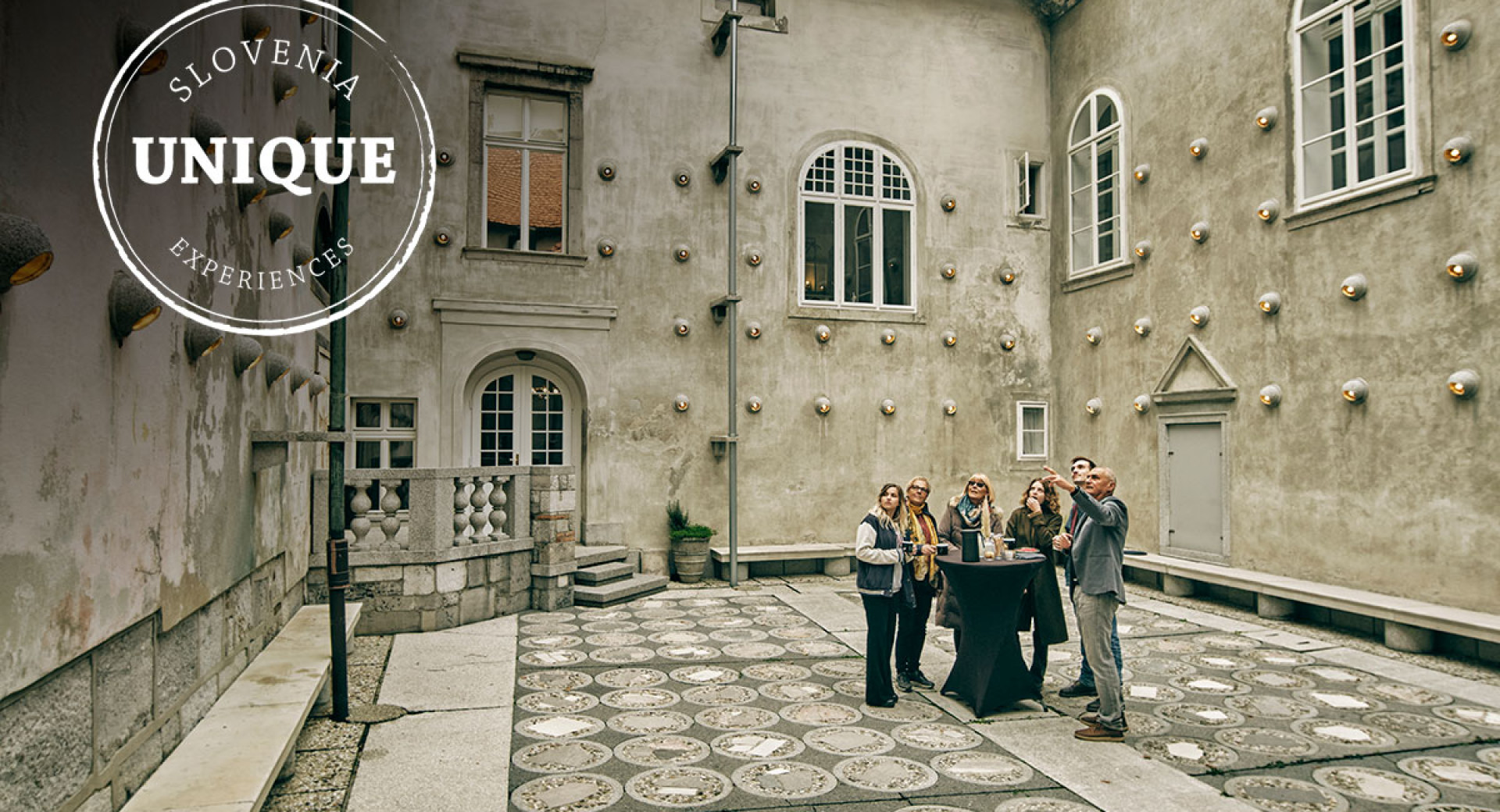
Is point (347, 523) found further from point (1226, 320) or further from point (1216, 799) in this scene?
point (1226, 320)

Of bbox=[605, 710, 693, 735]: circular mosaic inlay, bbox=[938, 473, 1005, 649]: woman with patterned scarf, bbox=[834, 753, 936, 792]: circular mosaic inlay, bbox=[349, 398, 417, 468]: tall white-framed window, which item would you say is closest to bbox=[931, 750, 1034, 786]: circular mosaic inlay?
bbox=[834, 753, 936, 792]: circular mosaic inlay

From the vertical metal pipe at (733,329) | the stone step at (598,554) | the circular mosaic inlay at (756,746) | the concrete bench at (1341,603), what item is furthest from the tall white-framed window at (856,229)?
the circular mosaic inlay at (756,746)

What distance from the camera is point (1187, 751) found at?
5.61m

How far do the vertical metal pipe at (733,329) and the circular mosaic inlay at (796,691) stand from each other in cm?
500

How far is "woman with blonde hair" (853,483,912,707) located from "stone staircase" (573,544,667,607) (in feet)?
15.3

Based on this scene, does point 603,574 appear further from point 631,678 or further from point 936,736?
point 936,736

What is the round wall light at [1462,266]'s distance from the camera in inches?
329

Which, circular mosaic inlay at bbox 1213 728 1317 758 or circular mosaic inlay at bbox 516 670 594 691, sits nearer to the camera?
circular mosaic inlay at bbox 1213 728 1317 758

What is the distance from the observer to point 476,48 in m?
12.1

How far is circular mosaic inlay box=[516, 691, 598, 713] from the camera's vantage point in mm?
6492

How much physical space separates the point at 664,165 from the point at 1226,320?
7336 mm

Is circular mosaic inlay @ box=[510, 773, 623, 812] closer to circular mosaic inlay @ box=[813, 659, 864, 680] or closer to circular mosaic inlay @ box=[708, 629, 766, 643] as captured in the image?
circular mosaic inlay @ box=[813, 659, 864, 680]

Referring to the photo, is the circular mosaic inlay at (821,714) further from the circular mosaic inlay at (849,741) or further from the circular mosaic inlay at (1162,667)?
the circular mosaic inlay at (1162,667)

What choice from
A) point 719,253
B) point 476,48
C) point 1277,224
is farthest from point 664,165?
point 1277,224
